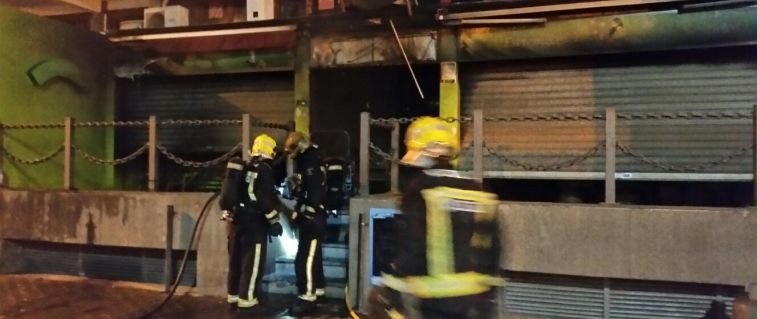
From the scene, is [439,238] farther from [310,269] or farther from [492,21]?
[492,21]

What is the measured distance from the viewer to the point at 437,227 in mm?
3086

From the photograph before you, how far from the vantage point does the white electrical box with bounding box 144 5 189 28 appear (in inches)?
408

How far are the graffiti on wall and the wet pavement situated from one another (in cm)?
337

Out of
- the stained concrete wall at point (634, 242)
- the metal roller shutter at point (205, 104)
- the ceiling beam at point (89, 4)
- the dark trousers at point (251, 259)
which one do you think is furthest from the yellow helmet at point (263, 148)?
the ceiling beam at point (89, 4)

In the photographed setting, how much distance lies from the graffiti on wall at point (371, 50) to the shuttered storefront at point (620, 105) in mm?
626

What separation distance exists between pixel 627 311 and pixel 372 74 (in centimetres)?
531

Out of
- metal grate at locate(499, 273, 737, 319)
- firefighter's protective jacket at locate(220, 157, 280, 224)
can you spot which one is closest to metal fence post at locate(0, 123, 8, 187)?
firefighter's protective jacket at locate(220, 157, 280, 224)

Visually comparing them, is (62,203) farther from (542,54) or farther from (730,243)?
(730,243)

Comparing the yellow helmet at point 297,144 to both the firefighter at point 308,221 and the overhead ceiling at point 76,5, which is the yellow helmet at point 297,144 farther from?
the overhead ceiling at point 76,5

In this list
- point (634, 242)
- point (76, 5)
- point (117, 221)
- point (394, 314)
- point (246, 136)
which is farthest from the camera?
point (76, 5)

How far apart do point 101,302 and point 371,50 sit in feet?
15.2

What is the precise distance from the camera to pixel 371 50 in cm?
940

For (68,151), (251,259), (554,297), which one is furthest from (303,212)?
(68,151)

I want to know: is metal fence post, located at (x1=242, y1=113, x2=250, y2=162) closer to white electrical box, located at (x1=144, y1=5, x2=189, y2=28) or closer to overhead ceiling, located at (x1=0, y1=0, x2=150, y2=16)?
white electrical box, located at (x1=144, y1=5, x2=189, y2=28)
